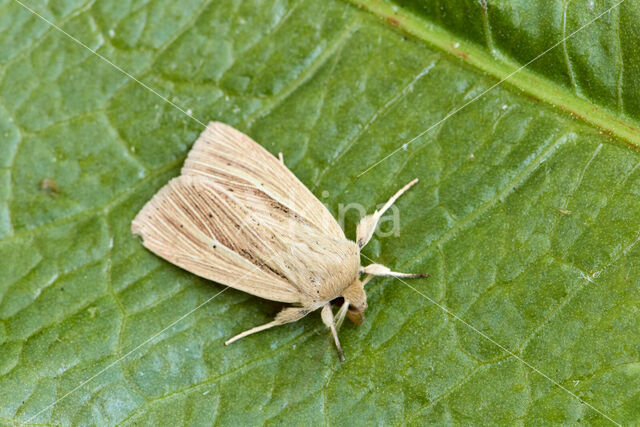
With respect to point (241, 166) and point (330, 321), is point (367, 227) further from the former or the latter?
point (241, 166)

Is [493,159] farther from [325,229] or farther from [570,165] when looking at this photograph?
[325,229]

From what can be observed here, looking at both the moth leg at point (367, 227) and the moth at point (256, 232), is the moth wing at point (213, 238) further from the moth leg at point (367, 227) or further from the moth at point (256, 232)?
the moth leg at point (367, 227)

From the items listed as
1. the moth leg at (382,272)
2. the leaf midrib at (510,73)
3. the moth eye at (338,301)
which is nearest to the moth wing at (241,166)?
the moth leg at (382,272)

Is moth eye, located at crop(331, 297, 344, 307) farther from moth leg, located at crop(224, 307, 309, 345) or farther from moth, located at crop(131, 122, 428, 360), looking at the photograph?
moth leg, located at crop(224, 307, 309, 345)

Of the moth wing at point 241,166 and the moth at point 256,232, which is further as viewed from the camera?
the moth wing at point 241,166

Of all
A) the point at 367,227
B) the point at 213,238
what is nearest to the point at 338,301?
the point at 367,227

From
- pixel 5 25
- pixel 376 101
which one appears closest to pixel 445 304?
pixel 376 101
